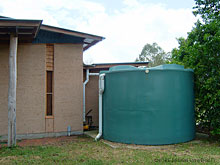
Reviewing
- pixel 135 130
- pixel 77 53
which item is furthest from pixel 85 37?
pixel 135 130

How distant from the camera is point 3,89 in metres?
7.72

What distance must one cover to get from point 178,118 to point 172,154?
1.46 meters

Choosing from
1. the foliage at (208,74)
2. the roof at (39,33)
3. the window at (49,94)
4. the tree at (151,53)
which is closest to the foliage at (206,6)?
the foliage at (208,74)

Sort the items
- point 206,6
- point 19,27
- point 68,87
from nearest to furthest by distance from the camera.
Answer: point 19,27 → point 68,87 → point 206,6

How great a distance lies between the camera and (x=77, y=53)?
8859mm

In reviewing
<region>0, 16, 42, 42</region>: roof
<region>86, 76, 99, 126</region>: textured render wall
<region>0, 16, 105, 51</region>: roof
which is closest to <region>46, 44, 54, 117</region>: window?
<region>0, 16, 105, 51</region>: roof

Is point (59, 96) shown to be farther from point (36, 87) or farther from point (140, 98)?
point (140, 98)

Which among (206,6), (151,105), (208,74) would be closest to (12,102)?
(151,105)

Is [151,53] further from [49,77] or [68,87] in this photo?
[49,77]

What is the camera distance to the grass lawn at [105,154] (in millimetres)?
5297

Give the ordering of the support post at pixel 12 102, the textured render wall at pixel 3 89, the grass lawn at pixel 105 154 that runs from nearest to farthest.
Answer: the grass lawn at pixel 105 154, the support post at pixel 12 102, the textured render wall at pixel 3 89

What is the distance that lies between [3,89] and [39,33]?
2.15m

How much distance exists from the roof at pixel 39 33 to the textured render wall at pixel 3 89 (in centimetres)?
44

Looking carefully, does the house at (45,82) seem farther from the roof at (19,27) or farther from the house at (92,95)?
the house at (92,95)
